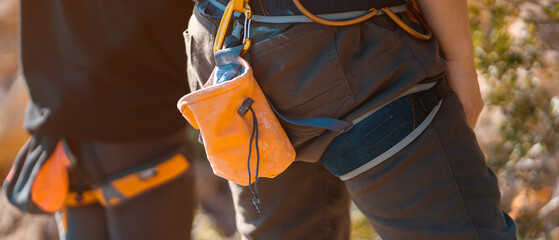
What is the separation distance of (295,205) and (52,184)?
85cm

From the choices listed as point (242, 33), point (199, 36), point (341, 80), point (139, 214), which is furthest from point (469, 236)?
point (139, 214)

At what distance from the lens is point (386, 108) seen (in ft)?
3.96

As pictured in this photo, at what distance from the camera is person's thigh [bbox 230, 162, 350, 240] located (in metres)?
1.50

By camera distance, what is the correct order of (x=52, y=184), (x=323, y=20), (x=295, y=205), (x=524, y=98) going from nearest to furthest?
(x=323, y=20) → (x=295, y=205) → (x=52, y=184) → (x=524, y=98)

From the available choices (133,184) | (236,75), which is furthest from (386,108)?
(133,184)

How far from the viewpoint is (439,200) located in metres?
1.20

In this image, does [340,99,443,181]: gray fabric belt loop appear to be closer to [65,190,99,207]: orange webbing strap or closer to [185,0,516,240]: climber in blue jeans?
[185,0,516,240]: climber in blue jeans

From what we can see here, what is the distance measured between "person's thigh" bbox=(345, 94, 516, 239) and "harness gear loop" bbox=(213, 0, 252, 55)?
40cm

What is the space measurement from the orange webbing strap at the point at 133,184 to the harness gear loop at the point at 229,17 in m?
0.79

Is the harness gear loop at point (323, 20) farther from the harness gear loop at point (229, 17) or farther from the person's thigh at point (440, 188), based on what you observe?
the person's thigh at point (440, 188)

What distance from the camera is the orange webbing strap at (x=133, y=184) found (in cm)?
190

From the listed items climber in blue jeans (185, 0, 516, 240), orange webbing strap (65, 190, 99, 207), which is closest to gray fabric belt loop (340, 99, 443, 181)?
climber in blue jeans (185, 0, 516, 240)

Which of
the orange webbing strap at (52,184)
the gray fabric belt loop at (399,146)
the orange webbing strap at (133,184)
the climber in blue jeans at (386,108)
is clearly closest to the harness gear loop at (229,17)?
the climber in blue jeans at (386,108)

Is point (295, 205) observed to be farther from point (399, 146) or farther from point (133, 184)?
point (133, 184)
